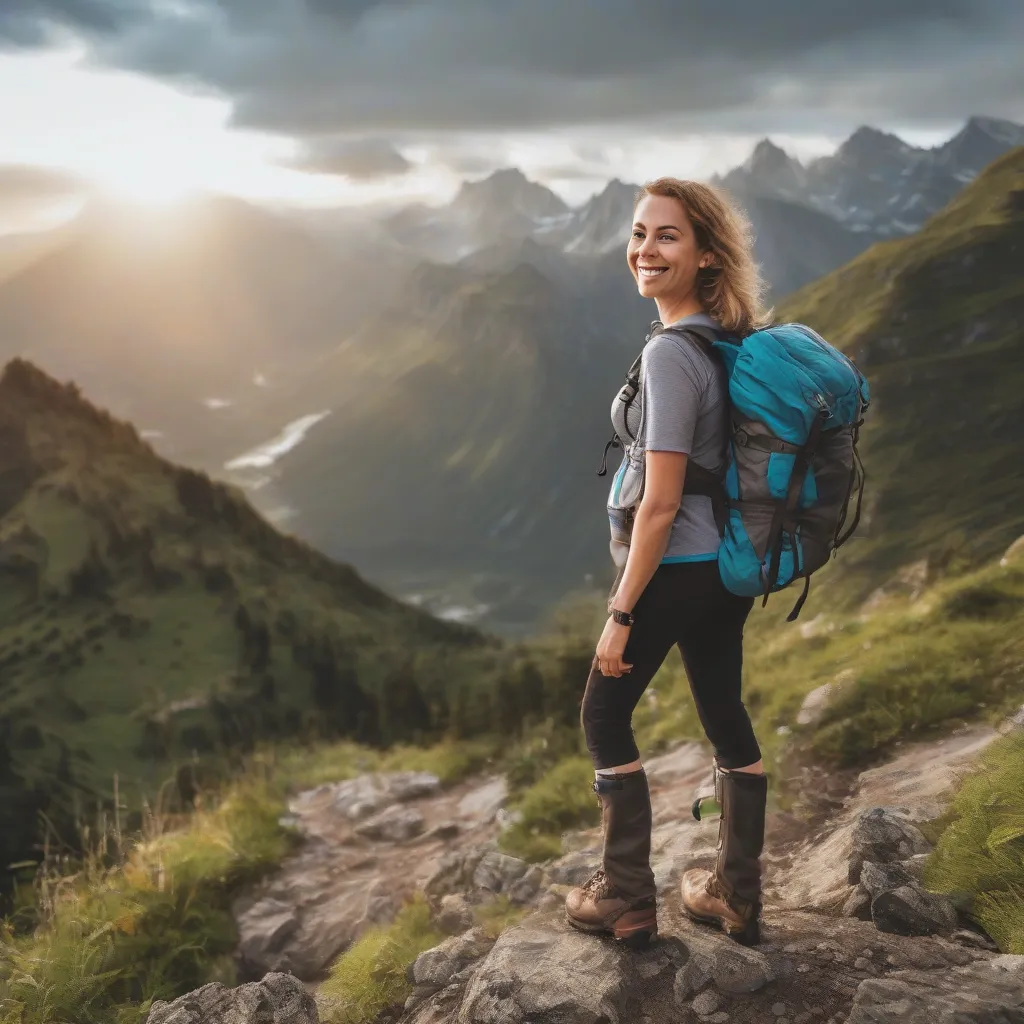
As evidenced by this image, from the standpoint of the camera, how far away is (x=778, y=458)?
3.94 meters

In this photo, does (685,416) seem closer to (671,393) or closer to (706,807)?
(671,393)

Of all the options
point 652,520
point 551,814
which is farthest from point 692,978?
point 551,814

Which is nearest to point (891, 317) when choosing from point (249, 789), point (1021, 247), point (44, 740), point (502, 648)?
point (1021, 247)

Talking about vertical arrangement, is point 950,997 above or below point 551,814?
above

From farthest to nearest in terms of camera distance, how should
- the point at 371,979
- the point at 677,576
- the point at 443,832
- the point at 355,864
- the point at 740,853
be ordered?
1. the point at 443,832
2. the point at 355,864
3. the point at 371,979
4. the point at 740,853
5. the point at 677,576

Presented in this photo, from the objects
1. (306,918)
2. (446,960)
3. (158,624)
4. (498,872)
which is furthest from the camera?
(158,624)

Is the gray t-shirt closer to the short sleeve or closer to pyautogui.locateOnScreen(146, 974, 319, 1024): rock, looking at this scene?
the short sleeve

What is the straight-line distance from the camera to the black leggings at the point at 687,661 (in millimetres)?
4117

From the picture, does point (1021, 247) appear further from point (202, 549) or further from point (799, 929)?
point (799, 929)

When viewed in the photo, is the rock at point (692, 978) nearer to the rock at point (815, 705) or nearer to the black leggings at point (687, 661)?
the black leggings at point (687, 661)

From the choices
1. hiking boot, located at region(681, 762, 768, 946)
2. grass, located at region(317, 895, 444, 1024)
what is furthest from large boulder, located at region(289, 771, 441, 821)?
hiking boot, located at region(681, 762, 768, 946)

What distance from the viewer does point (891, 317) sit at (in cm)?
10231

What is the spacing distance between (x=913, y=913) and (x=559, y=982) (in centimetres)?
199

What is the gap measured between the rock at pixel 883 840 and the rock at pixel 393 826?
6.41 m
